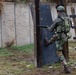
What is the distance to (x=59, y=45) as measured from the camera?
8.03 m

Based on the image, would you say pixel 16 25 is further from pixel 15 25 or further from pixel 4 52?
pixel 4 52

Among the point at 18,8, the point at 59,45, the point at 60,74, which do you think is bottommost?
the point at 60,74

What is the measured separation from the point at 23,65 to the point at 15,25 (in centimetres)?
391

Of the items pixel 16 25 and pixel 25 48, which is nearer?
pixel 25 48

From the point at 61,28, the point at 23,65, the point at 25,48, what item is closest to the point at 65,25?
the point at 61,28

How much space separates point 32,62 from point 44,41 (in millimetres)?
904

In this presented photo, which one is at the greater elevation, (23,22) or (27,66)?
(23,22)

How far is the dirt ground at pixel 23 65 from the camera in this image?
26.7 feet

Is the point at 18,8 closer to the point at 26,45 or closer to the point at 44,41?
the point at 26,45

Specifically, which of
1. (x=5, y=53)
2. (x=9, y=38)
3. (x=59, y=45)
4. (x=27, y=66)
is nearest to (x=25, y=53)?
(x=5, y=53)

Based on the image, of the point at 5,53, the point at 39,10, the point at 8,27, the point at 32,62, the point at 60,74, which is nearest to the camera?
the point at 60,74

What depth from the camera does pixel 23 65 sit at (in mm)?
8930

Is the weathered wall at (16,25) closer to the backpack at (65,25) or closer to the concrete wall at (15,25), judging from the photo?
the concrete wall at (15,25)

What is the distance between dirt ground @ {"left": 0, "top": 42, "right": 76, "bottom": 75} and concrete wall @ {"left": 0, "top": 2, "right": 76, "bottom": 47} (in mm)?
1326
